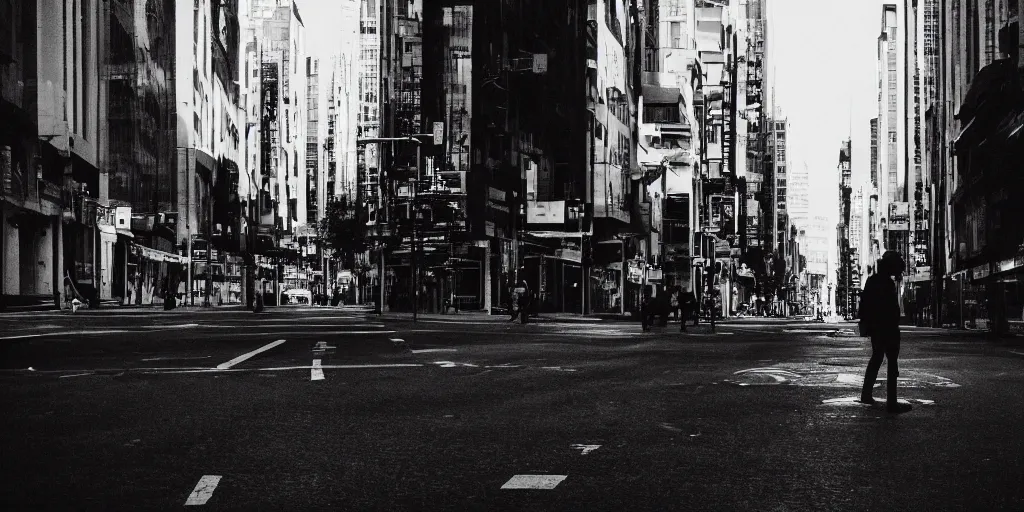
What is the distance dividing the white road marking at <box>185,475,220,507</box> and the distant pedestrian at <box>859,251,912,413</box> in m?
7.42

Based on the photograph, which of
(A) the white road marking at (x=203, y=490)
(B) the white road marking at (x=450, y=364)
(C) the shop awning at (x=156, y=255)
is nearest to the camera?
(A) the white road marking at (x=203, y=490)

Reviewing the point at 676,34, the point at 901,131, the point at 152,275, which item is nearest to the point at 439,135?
the point at 152,275

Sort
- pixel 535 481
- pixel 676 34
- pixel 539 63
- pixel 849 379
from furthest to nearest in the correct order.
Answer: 1. pixel 676 34
2. pixel 539 63
3. pixel 849 379
4. pixel 535 481

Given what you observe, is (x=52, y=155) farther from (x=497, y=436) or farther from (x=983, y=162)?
(x=497, y=436)

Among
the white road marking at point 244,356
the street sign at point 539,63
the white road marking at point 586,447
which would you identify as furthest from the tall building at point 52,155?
the white road marking at point 586,447

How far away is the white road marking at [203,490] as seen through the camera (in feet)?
24.8

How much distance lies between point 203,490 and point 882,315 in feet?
26.1

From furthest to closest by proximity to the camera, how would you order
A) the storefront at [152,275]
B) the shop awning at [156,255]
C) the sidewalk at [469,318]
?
1. the shop awning at [156,255]
2. the storefront at [152,275]
3. the sidewalk at [469,318]

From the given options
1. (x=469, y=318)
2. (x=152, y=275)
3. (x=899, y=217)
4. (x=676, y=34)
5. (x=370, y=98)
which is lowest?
→ (x=469, y=318)

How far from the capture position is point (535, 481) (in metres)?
8.32

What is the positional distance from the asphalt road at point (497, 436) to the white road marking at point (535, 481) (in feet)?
0.13

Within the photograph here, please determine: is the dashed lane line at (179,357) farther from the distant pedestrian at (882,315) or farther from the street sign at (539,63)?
the street sign at (539,63)

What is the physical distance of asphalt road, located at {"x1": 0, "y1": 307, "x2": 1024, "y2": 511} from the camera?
7.82 m

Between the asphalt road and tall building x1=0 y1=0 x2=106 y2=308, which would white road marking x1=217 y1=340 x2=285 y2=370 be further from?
tall building x1=0 y1=0 x2=106 y2=308
